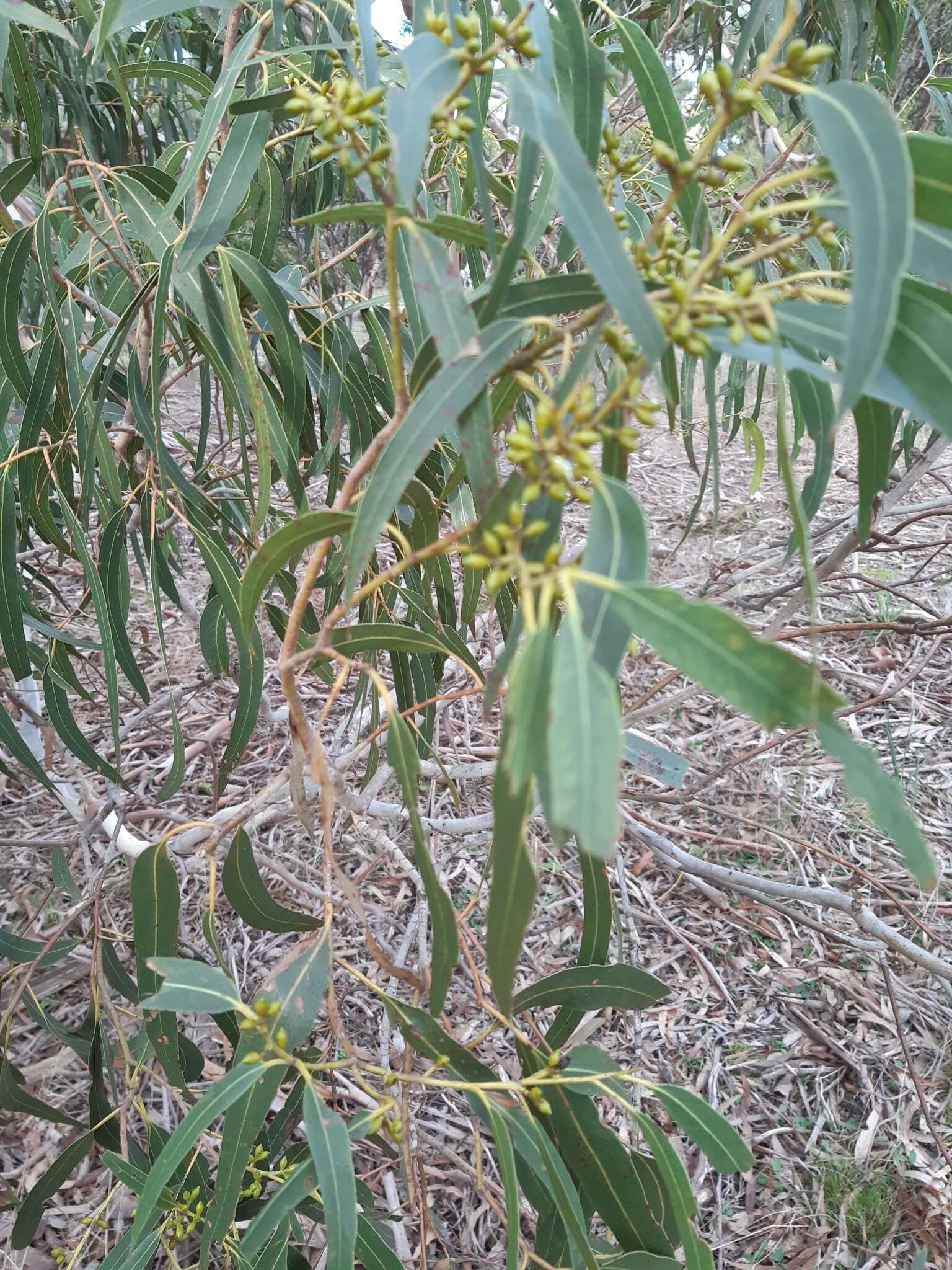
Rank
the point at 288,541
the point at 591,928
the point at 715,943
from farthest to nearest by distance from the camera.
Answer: the point at 715,943, the point at 591,928, the point at 288,541

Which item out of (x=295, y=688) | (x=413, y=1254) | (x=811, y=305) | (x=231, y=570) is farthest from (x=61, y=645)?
(x=811, y=305)

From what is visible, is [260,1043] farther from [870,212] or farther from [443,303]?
[870,212]

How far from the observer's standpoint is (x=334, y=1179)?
555 mm

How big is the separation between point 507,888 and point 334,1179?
12.6 inches

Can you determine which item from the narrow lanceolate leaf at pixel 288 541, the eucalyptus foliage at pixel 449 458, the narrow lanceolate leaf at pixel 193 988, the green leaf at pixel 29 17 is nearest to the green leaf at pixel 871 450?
the eucalyptus foliage at pixel 449 458

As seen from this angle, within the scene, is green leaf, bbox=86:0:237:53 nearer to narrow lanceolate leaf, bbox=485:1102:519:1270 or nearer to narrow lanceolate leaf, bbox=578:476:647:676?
narrow lanceolate leaf, bbox=578:476:647:676

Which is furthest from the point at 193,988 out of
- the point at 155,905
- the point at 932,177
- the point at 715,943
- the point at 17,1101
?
the point at 715,943

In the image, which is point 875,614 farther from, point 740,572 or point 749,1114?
point 749,1114

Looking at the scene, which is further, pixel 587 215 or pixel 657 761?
pixel 657 761

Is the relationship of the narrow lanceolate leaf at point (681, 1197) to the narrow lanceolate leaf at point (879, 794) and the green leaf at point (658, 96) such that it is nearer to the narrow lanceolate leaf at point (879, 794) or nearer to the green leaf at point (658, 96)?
the narrow lanceolate leaf at point (879, 794)

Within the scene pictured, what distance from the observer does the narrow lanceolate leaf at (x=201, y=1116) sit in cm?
59

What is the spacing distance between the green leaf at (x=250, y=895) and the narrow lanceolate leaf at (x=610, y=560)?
487 millimetres

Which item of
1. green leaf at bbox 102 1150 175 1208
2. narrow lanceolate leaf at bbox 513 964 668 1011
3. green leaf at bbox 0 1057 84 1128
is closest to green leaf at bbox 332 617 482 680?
narrow lanceolate leaf at bbox 513 964 668 1011

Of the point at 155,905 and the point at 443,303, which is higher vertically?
the point at 443,303
